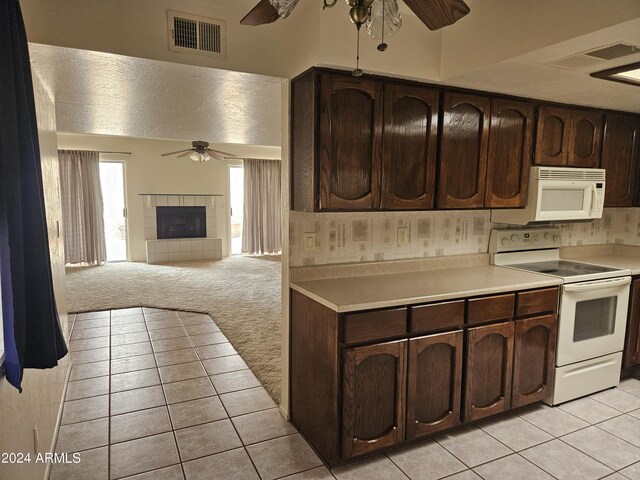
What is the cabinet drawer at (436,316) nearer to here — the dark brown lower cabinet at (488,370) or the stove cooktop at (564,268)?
the dark brown lower cabinet at (488,370)

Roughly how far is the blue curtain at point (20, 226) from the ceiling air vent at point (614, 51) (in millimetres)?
2333

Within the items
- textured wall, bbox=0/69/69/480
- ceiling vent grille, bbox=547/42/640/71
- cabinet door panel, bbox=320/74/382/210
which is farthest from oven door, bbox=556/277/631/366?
textured wall, bbox=0/69/69/480

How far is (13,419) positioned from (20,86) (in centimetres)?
115

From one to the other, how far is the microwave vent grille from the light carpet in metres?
2.47

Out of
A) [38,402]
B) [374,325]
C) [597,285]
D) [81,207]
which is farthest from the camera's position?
[81,207]

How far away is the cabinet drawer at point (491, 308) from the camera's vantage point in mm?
2389

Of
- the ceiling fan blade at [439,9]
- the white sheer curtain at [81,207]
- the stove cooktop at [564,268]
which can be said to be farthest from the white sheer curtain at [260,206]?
the ceiling fan blade at [439,9]

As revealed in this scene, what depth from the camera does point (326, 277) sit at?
2635 mm

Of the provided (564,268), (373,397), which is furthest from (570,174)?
(373,397)

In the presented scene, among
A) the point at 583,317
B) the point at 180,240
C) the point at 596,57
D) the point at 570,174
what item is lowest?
the point at 180,240

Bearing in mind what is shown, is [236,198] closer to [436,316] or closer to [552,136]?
[552,136]

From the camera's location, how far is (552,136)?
2971 mm

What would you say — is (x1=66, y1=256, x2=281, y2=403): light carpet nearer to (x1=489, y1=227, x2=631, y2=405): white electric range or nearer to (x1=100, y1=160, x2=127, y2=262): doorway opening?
(x1=100, y1=160, x2=127, y2=262): doorway opening

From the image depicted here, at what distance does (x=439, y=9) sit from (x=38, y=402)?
2354mm
